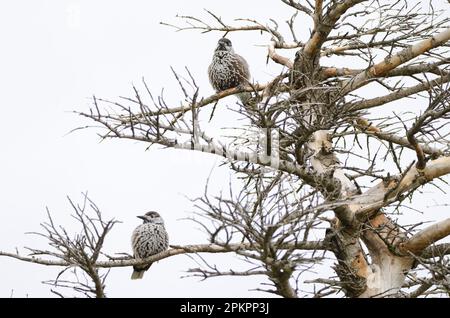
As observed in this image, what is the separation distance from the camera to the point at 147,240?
29.0ft

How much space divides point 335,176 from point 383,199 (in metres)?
0.86

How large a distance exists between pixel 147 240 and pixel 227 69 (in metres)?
2.49

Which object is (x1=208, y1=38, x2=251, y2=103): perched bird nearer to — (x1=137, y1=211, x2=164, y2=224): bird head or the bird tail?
(x1=137, y1=211, x2=164, y2=224): bird head

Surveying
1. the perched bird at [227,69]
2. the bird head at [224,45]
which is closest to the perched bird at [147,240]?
the perched bird at [227,69]

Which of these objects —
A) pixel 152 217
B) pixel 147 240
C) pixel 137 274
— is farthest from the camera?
pixel 152 217

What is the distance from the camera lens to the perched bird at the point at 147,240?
870 cm

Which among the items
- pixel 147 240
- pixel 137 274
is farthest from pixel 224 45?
pixel 137 274

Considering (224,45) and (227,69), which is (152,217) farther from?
(224,45)

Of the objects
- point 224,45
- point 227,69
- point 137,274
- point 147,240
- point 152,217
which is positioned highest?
point 224,45

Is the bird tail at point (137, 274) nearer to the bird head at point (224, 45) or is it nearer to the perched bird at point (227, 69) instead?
the perched bird at point (227, 69)

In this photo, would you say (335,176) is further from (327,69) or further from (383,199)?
(327,69)

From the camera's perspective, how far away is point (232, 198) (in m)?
4.85

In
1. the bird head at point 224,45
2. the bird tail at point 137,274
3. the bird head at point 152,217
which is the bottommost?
the bird tail at point 137,274
